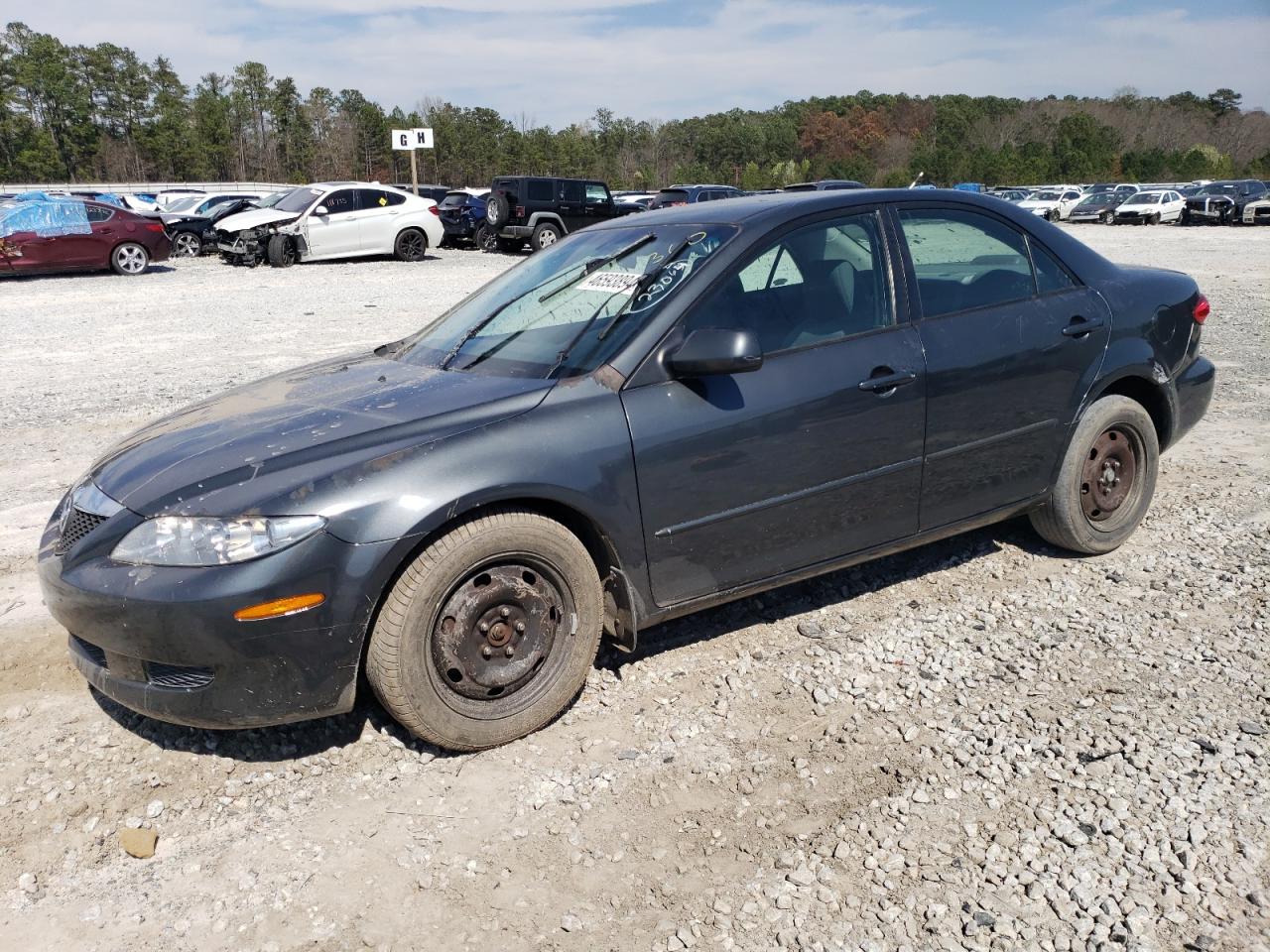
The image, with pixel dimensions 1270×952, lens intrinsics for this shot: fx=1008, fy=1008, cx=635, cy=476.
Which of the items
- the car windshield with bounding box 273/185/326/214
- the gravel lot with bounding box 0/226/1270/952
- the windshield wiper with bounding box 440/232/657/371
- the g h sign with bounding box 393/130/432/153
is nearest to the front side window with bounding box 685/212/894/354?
the windshield wiper with bounding box 440/232/657/371

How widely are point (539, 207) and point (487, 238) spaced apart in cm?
220

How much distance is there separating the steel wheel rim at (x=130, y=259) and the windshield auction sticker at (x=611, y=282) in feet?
62.0

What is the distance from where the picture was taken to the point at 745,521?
3.48 m

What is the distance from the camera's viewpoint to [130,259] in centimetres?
1977

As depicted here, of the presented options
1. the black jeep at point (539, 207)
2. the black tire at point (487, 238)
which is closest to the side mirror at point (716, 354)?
the black jeep at point (539, 207)

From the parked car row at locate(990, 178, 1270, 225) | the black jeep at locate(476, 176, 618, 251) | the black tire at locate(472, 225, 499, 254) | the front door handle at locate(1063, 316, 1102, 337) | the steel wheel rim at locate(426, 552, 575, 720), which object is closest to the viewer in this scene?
the steel wheel rim at locate(426, 552, 575, 720)

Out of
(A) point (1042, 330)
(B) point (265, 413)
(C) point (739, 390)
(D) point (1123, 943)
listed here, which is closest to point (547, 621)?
(C) point (739, 390)

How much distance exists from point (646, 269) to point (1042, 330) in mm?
1696

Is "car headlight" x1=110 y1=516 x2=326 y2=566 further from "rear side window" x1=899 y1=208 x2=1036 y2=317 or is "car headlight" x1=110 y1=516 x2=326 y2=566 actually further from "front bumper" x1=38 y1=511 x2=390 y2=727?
"rear side window" x1=899 y1=208 x2=1036 y2=317

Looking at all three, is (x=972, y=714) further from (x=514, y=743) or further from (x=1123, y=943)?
(x=514, y=743)

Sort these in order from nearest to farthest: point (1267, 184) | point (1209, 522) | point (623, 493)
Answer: point (623, 493)
point (1209, 522)
point (1267, 184)

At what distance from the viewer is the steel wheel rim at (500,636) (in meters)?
3.05

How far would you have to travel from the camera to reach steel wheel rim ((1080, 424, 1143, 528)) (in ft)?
14.7

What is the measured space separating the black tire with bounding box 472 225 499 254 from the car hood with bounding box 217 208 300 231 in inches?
218
